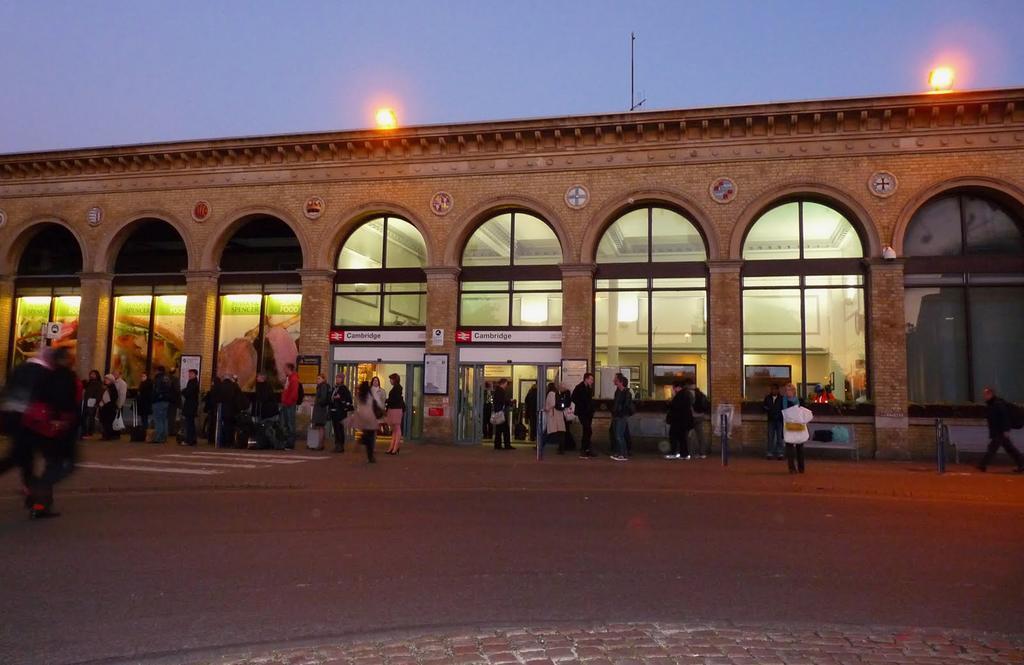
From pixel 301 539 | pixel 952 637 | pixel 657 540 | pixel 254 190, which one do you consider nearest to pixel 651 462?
pixel 657 540

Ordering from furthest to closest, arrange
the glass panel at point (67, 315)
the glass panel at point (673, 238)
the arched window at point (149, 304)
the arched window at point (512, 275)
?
the glass panel at point (67, 315) < the arched window at point (149, 304) < the arched window at point (512, 275) < the glass panel at point (673, 238)

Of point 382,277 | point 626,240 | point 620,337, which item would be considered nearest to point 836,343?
point 620,337

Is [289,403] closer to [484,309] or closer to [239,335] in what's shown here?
[239,335]

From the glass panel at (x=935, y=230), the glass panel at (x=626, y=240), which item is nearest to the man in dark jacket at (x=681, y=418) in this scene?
the glass panel at (x=626, y=240)

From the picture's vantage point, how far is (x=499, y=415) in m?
18.4

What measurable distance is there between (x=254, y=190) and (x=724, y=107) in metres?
13.4

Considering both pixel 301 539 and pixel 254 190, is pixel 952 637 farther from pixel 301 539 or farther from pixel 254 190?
pixel 254 190

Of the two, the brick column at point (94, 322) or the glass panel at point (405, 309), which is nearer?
the glass panel at point (405, 309)

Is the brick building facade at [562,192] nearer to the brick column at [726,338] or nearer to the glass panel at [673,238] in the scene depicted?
the brick column at [726,338]

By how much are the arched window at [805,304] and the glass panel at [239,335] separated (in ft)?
45.3

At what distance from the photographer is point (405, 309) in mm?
21297

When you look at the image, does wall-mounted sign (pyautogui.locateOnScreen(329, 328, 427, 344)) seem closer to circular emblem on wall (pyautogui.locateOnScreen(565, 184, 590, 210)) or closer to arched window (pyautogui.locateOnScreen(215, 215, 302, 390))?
arched window (pyautogui.locateOnScreen(215, 215, 302, 390))

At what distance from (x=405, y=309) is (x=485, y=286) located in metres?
2.42

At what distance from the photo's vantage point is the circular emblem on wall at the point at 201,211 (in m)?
22.4
